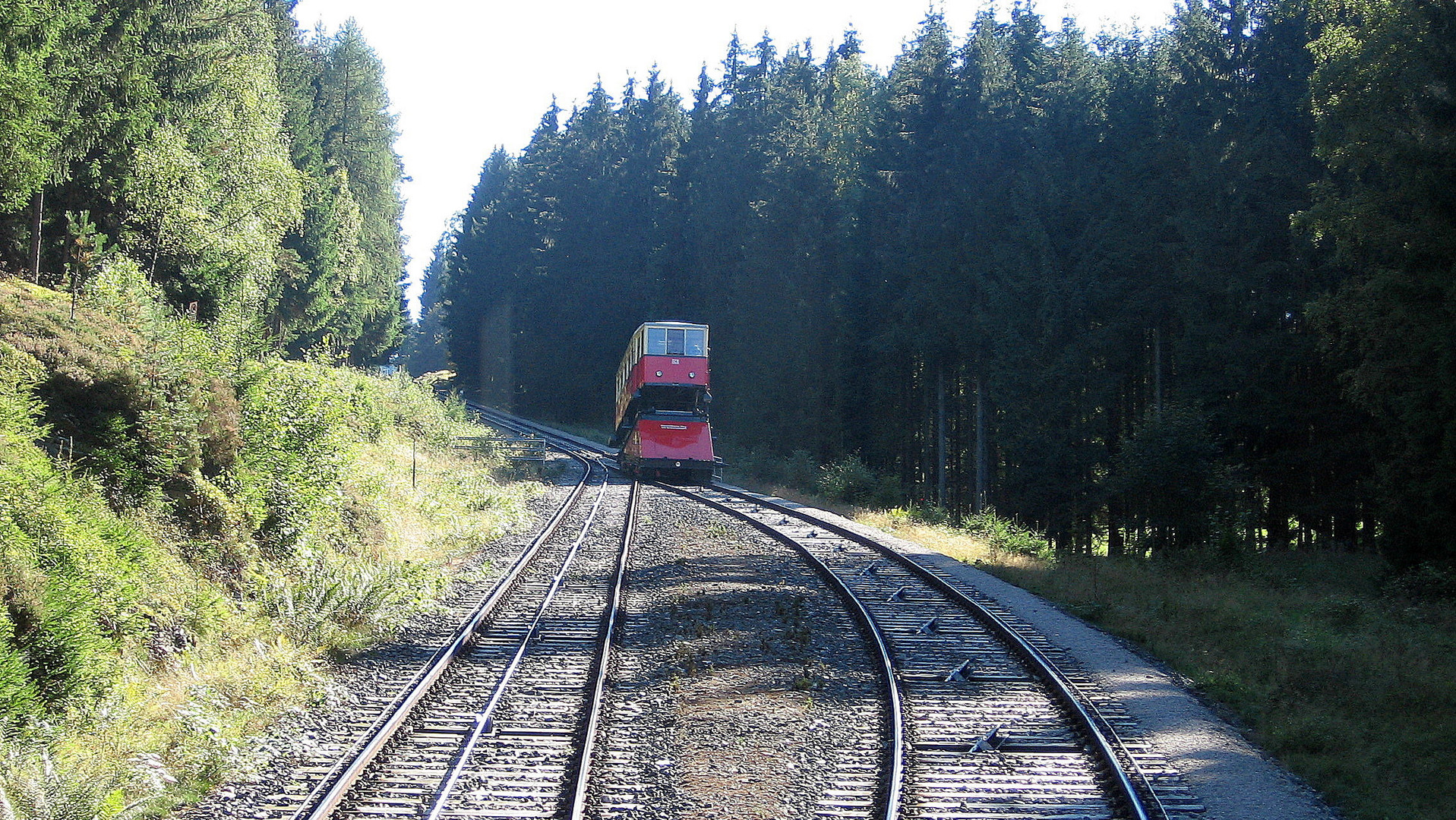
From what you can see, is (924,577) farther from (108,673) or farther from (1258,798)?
(108,673)

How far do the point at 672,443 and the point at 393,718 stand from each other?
2507cm

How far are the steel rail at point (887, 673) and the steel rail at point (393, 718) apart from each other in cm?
338

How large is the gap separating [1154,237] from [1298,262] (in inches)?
181

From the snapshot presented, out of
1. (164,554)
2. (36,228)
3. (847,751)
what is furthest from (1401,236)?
(36,228)

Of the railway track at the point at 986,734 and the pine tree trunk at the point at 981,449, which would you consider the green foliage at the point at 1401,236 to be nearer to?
the railway track at the point at 986,734

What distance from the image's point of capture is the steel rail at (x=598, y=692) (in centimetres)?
643

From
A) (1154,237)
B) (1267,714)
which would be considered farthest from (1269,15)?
(1267,714)

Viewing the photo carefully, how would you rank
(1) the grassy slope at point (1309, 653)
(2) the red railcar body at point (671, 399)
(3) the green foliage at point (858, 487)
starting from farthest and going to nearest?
(2) the red railcar body at point (671, 399)
(3) the green foliage at point (858, 487)
(1) the grassy slope at point (1309, 653)

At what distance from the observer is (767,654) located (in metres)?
10.4

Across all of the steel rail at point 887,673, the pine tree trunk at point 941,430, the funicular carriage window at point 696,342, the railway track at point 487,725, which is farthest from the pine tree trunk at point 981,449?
the railway track at point 487,725

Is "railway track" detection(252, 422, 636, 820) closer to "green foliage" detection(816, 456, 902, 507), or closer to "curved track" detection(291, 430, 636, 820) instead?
"curved track" detection(291, 430, 636, 820)

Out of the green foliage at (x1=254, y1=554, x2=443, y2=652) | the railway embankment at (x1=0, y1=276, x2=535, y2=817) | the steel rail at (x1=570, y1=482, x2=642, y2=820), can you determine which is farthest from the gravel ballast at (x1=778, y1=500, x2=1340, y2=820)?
the green foliage at (x1=254, y1=554, x2=443, y2=652)

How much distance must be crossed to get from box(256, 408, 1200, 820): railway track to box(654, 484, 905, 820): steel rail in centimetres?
2

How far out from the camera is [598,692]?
28.4 ft
